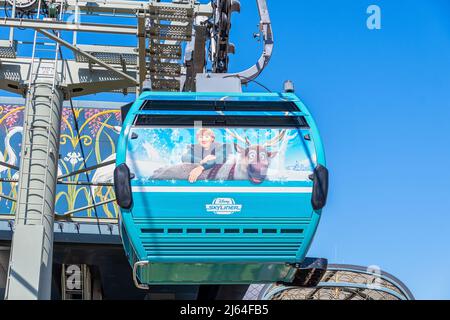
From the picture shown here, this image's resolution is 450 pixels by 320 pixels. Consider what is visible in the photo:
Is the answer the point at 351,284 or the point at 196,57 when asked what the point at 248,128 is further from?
the point at 351,284

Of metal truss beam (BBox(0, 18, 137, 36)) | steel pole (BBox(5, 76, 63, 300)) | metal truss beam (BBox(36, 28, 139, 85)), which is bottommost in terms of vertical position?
steel pole (BBox(5, 76, 63, 300))

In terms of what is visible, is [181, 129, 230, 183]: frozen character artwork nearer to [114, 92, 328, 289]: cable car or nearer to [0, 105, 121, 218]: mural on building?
[114, 92, 328, 289]: cable car

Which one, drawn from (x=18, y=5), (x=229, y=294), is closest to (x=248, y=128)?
(x=18, y=5)

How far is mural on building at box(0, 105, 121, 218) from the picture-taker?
92.1 ft

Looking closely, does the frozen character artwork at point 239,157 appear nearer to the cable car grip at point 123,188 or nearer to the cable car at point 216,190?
the cable car at point 216,190

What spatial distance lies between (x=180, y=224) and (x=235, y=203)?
721 mm

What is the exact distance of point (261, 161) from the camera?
863 cm

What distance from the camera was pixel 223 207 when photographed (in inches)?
325

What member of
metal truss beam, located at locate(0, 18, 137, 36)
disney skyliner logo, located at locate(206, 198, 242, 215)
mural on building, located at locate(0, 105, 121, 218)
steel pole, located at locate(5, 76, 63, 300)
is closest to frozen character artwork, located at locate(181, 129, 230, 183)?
disney skyliner logo, located at locate(206, 198, 242, 215)

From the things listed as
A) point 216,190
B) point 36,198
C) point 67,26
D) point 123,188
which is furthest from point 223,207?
point 67,26

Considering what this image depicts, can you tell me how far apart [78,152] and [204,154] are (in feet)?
72.3

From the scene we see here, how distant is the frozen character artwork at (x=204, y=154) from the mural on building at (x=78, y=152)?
63.2 feet

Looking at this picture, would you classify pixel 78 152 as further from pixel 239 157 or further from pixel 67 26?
pixel 239 157

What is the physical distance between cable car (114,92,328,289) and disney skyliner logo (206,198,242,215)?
0.01 meters
